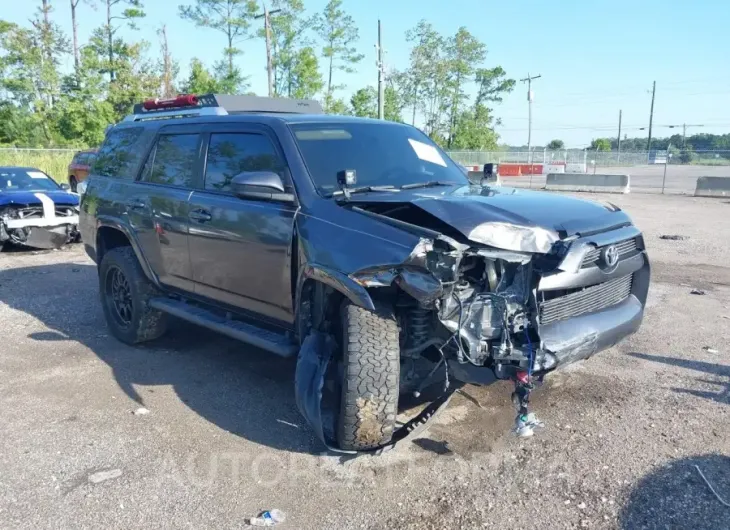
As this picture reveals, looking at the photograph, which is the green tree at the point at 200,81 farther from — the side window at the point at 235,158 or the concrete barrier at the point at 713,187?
the side window at the point at 235,158

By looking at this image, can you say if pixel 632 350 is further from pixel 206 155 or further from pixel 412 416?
pixel 206 155

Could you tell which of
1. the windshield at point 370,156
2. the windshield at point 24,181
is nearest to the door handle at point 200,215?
the windshield at point 370,156

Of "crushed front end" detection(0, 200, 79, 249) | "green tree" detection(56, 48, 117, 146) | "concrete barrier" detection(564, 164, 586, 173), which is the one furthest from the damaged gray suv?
"concrete barrier" detection(564, 164, 586, 173)

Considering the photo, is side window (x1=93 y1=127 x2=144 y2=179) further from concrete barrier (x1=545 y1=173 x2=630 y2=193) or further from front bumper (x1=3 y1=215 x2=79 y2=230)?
concrete barrier (x1=545 y1=173 x2=630 y2=193)

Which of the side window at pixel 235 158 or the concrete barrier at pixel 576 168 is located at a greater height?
the side window at pixel 235 158

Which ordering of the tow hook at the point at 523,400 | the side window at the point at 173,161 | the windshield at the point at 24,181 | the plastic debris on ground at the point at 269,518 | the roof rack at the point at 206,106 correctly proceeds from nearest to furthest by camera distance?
the plastic debris on ground at the point at 269,518, the tow hook at the point at 523,400, the side window at the point at 173,161, the roof rack at the point at 206,106, the windshield at the point at 24,181

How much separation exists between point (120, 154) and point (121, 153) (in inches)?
0.9

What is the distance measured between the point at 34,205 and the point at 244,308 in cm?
836

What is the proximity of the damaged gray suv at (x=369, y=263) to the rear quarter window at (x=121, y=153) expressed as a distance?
1.00ft

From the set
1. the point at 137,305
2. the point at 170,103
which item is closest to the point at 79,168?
the point at 170,103

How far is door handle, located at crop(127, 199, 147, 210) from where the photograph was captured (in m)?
5.48

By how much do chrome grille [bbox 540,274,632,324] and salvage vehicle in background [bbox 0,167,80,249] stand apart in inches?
393

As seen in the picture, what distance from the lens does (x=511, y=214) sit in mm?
3547

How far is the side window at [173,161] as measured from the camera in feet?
16.7
